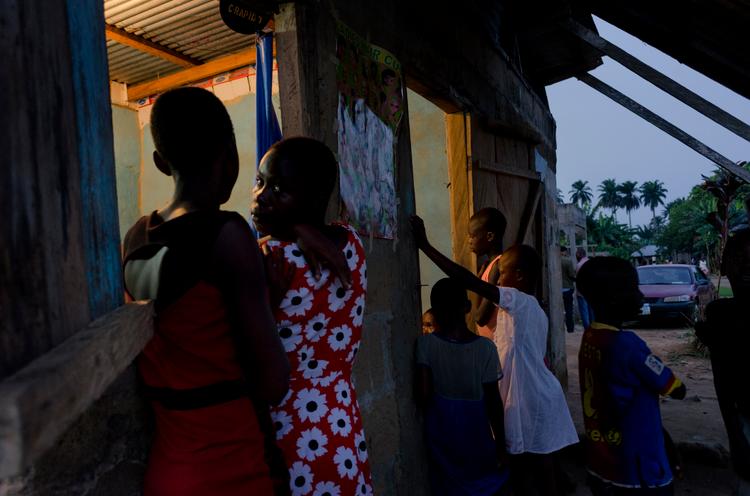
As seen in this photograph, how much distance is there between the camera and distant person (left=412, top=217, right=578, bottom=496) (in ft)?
9.25

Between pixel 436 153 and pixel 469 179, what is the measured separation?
1677 mm

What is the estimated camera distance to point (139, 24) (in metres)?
4.17

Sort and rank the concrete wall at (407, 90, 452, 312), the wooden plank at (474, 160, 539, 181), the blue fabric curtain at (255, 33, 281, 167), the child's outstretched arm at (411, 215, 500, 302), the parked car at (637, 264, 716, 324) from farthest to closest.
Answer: the parked car at (637, 264, 716, 324)
the concrete wall at (407, 90, 452, 312)
the wooden plank at (474, 160, 539, 181)
the child's outstretched arm at (411, 215, 500, 302)
the blue fabric curtain at (255, 33, 281, 167)

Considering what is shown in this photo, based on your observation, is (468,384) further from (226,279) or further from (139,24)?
(139,24)

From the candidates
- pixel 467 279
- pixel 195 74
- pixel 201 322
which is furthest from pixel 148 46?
pixel 201 322

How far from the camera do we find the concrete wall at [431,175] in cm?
559

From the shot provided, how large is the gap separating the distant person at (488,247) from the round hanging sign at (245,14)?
162cm

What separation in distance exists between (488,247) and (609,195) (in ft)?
320

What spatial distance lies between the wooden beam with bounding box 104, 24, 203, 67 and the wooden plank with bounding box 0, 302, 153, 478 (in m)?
3.82

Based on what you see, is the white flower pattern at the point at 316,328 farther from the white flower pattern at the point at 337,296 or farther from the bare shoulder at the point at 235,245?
the bare shoulder at the point at 235,245

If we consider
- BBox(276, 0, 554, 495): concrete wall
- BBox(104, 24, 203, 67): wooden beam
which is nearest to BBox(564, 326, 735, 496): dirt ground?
BBox(276, 0, 554, 495): concrete wall

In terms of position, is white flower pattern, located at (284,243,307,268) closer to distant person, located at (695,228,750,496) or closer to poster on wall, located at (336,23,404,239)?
poster on wall, located at (336,23,404,239)

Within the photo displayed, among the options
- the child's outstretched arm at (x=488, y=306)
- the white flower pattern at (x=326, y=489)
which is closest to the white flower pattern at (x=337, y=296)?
the white flower pattern at (x=326, y=489)

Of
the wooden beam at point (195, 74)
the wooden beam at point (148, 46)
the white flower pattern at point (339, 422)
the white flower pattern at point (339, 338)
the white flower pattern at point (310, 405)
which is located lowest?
the white flower pattern at point (339, 422)
